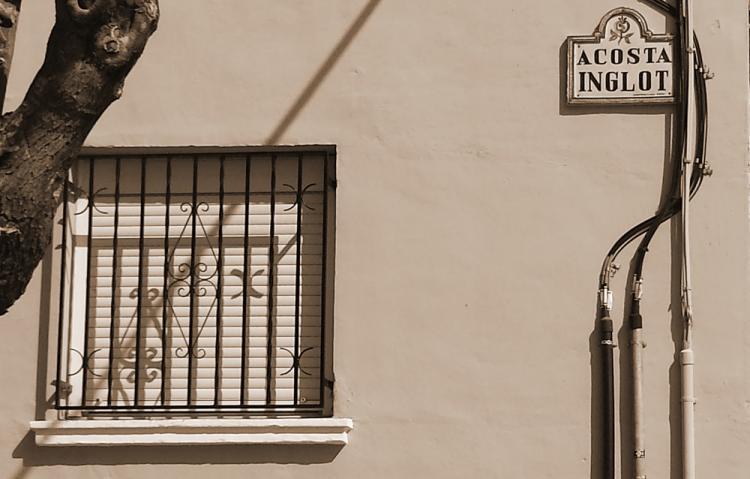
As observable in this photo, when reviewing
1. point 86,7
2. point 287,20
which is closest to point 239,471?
point 287,20

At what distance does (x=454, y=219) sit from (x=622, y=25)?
1.31m

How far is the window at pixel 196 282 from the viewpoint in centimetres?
779

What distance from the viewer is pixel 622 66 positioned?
25.3 ft

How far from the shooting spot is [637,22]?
775cm

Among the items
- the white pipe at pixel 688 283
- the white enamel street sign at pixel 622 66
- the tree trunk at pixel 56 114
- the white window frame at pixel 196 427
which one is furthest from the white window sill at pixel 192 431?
the tree trunk at pixel 56 114

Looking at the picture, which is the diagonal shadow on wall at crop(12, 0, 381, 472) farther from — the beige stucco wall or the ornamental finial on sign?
the ornamental finial on sign

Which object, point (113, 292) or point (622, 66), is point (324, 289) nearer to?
point (113, 292)

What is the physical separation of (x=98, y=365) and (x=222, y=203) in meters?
1.05

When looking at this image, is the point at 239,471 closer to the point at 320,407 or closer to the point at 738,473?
the point at 320,407

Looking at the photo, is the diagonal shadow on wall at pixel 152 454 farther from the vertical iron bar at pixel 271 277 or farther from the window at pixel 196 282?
the vertical iron bar at pixel 271 277

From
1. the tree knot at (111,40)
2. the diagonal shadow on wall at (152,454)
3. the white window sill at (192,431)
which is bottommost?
the diagonal shadow on wall at (152,454)

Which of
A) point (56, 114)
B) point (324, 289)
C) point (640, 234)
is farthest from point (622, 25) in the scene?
point (56, 114)

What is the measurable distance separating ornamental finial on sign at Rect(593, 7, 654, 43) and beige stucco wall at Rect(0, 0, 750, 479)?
0.19 feet

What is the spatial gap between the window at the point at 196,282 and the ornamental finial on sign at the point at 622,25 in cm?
152
